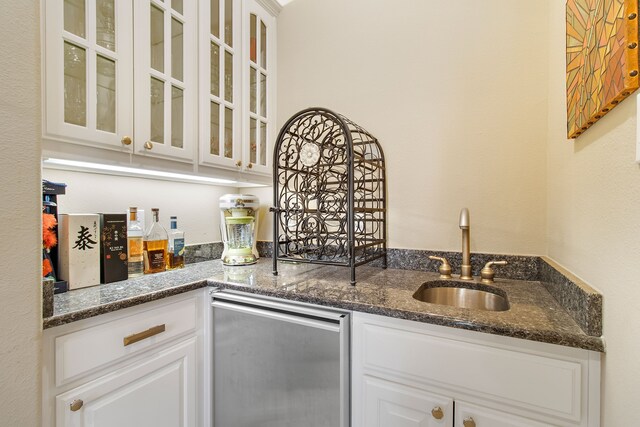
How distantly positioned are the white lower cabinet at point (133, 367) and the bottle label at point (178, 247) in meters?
0.36

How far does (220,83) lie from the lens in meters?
1.56

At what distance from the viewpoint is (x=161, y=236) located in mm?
1509

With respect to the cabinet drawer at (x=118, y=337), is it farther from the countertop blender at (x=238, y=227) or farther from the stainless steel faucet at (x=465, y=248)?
the stainless steel faucet at (x=465, y=248)

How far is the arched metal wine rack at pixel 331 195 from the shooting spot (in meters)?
1.29

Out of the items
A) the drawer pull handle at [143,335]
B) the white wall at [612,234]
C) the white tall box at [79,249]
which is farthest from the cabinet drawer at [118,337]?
the white wall at [612,234]

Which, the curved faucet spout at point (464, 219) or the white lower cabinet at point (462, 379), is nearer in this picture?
the white lower cabinet at point (462, 379)

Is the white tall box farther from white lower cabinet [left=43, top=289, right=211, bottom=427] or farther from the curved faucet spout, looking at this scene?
the curved faucet spout

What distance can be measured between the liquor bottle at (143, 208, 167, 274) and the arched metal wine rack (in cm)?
58

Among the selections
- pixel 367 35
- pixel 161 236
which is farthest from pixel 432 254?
pixel 161 236

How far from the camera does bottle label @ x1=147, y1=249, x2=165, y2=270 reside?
1.44 m

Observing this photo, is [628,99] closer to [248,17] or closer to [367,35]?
[367,35]

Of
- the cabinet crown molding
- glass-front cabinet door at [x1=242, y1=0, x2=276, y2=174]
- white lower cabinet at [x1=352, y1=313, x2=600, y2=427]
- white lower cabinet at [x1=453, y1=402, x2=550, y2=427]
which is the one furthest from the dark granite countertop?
the cabinet crown molding

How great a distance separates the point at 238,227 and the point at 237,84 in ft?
2.68

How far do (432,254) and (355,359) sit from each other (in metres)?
0.72
